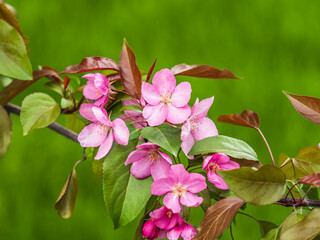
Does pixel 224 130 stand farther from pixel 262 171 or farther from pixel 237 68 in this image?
pixel 262 171

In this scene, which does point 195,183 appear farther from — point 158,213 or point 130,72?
point 130,72

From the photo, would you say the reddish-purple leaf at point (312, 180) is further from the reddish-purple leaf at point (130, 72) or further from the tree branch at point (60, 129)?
the tree branch at point (60, 129)

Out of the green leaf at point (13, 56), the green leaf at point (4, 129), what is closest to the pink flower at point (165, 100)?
the green leaf at point (13, 56)

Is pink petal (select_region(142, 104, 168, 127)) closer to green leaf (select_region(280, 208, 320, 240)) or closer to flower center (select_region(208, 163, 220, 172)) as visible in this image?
flower center (select_region(208, 163, 220, 172))

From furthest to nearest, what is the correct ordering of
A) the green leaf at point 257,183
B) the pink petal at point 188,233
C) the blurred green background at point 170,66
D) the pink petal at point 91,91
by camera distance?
the blurred green background at point 170,66 < the pink petal at point 91,91 < the pink petal at point 188,233 < the green leaf at point 257,183

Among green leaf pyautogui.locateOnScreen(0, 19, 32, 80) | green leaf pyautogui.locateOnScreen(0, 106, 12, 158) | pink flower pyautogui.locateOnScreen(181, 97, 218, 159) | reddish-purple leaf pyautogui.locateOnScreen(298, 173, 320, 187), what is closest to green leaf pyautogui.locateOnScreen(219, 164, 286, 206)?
reddish-purple leaf pyautogui.locateOnScreen(298, 173, 320, 187)

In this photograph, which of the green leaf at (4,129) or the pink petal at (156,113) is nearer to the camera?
the pink petal at (156,113)
